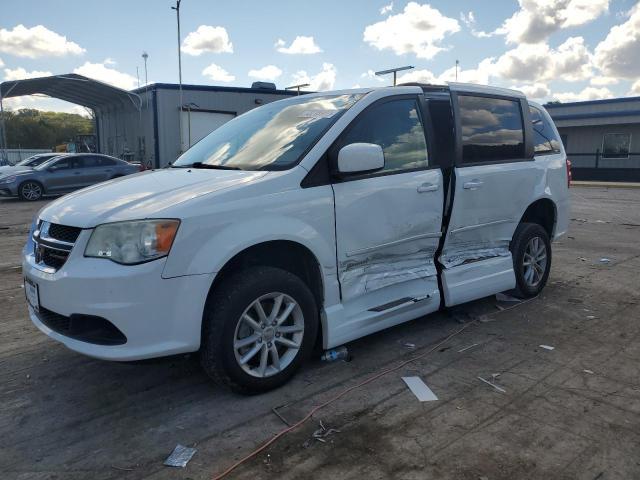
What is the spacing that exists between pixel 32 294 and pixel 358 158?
2.26 m

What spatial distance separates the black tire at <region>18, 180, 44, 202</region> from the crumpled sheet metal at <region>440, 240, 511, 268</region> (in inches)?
621

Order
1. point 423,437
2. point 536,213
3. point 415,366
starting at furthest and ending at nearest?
point 536,213 < point 415,366 < point 423,437

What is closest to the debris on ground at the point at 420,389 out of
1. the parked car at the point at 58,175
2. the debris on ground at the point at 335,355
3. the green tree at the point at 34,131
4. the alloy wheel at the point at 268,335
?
the debris on ground at the point at 335,355

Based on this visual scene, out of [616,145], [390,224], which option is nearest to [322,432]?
[390,224]

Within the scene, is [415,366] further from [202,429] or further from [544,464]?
[202,429]

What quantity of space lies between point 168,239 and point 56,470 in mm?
1267

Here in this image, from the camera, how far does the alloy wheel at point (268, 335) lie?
10.6ft

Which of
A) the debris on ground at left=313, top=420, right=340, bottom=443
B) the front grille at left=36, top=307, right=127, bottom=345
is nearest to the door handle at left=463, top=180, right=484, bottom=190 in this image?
the debris on ground at left=313, top=420, right=340, bottom=443

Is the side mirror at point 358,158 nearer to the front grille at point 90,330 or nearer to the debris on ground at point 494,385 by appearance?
the debris on ground at point 494,385

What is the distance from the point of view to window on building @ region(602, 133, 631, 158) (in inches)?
→ 1089

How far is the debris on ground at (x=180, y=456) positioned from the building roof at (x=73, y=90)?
23.9 m

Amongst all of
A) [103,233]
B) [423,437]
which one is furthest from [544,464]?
[103,233]

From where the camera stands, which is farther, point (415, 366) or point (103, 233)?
point (415, 366)

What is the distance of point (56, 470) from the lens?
261cm
